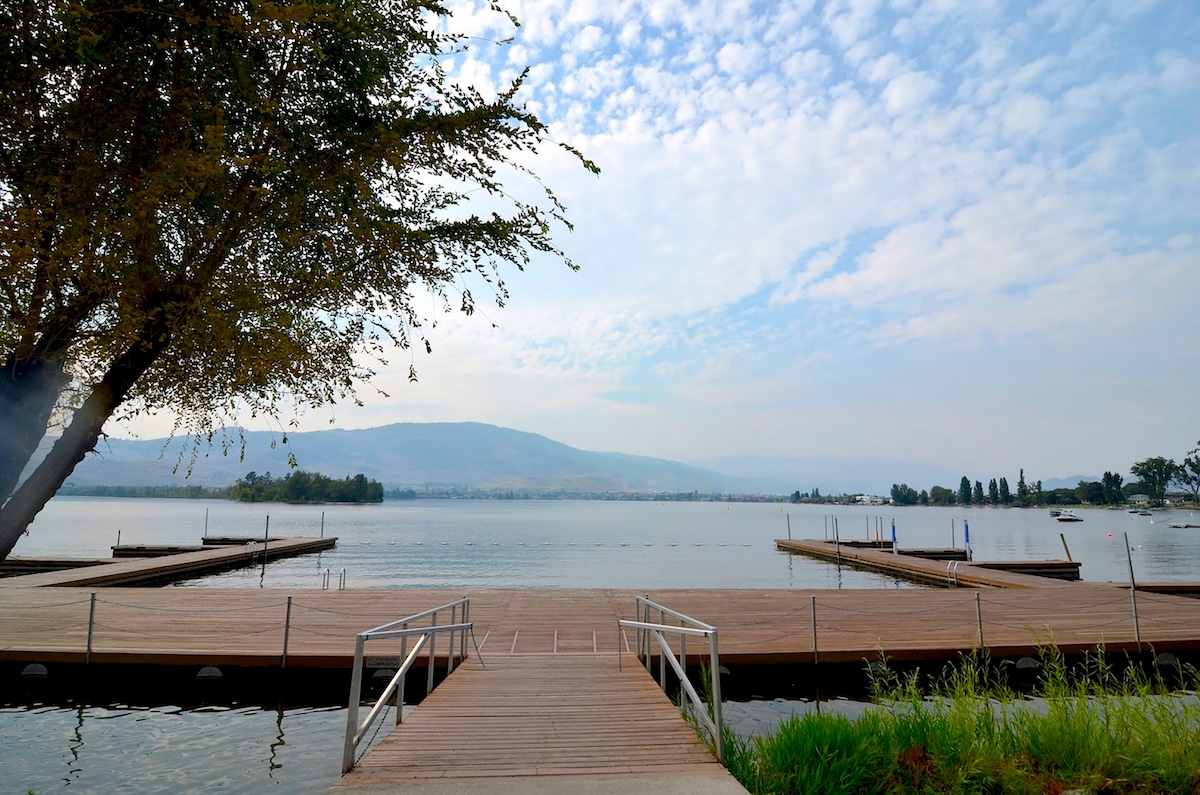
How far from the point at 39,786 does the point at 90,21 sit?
33.7 ft

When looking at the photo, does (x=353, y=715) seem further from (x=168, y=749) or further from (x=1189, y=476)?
(x=1189, y=476)

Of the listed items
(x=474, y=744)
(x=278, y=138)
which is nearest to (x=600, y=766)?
(x=474, y=744)

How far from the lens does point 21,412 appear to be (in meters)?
4.96

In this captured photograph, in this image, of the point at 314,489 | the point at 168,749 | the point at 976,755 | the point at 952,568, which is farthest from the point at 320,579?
the point at 314,489

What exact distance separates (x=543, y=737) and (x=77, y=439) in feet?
16.8

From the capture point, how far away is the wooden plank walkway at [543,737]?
617 centimetres

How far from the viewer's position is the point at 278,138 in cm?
560

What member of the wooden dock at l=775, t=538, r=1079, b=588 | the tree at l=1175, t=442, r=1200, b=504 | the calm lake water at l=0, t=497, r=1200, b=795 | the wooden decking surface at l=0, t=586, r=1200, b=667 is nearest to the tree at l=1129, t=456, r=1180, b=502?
the tree at l=1175, t=442, r=1200, b=504

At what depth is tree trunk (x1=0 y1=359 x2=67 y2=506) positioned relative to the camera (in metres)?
4.84

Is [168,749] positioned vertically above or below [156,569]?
below

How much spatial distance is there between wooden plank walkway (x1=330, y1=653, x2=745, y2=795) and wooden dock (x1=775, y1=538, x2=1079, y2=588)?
22213 millimetres

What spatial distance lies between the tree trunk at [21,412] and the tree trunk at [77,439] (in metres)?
0.12

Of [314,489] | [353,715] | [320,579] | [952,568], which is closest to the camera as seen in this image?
[353,715]

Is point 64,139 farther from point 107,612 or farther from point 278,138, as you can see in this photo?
point 107,612
